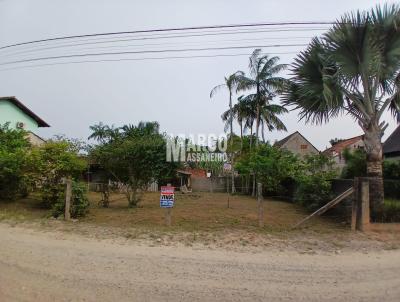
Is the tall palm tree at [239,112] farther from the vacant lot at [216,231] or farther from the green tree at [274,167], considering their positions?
the vacant lot at [216,231]

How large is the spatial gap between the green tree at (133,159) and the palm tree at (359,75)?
19.5ft

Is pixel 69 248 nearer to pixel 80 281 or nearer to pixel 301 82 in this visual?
pixel 80 281

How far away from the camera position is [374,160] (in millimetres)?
10469

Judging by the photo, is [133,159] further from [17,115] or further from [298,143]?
[298,143]

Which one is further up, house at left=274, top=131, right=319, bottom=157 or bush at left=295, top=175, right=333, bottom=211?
house at left=274, top=131, right=319, bottom=157

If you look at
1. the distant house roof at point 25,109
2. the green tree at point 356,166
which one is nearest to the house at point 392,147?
the green tree at point 356,166

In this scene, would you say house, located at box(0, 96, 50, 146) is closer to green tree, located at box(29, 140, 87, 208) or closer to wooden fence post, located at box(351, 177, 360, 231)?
green tree, located at box(29, 140, 87, 208)

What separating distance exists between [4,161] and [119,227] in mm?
6932

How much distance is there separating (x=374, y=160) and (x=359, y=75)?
8.46ft

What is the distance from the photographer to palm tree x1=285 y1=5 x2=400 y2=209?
32.2ft

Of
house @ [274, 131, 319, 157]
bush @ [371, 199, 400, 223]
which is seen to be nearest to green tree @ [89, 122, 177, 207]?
bush @ [371, 199, 400, 223]

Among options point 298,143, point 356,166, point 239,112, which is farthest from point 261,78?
point 298,143

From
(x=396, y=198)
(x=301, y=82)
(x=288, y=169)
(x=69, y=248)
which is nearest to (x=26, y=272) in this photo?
(x=69, y=248)

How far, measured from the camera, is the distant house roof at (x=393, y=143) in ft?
64.2
